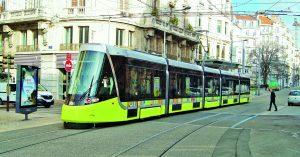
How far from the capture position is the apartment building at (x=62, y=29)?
3903cm

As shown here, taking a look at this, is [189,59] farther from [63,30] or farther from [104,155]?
[104,155]

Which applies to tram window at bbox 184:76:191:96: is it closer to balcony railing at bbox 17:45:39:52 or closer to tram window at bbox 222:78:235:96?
tram window at bbox 222:78:235:96

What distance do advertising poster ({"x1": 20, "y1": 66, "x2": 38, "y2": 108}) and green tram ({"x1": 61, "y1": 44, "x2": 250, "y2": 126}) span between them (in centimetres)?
319

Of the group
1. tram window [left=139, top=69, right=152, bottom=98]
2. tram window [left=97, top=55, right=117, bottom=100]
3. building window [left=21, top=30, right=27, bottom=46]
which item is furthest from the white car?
tram window [left=97, top=55, right=117, bottom=100]

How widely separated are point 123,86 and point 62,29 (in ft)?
83.4

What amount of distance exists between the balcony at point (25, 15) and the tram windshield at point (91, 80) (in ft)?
83.1

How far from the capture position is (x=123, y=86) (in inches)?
648

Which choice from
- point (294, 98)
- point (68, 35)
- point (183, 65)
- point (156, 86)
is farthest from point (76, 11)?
point (294, 98)

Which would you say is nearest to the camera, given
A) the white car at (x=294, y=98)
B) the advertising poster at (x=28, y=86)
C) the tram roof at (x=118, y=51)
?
the tram roof at (x=118, y=51)

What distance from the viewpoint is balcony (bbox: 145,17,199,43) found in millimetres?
42531

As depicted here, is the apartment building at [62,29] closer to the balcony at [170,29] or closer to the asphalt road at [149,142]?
the balcony at [170,29]

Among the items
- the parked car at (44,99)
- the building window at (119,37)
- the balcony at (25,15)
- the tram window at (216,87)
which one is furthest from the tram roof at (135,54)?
the balcony at (25,15)

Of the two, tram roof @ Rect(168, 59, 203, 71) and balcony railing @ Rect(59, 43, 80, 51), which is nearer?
tram roof @ Rect(168, 59, 203, 71)

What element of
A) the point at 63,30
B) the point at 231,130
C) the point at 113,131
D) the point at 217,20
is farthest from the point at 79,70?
the point at 217,20
